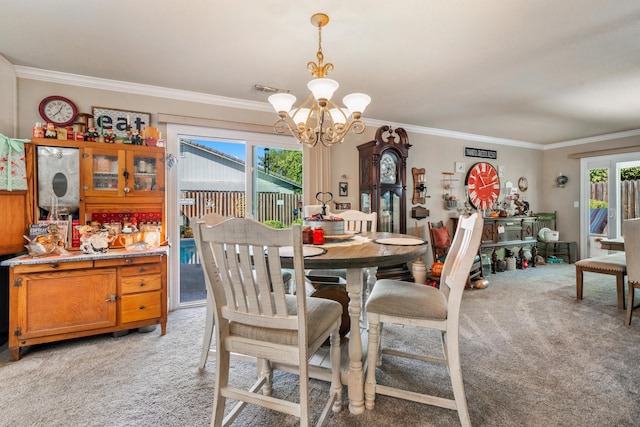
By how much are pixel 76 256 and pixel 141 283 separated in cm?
50

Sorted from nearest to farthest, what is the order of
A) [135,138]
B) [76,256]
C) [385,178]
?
1. [76,256]
2. [135,138]
3. [385,178]

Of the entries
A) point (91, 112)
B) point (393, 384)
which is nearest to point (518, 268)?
point (393, 384)

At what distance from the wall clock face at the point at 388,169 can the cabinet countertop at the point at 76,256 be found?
2768 millimetres

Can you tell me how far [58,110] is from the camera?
2.78 meters

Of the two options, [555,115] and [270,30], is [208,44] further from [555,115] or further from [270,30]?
[555,115]

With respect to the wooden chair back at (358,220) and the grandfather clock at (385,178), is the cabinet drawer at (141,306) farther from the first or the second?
the grandfather clock at (385,178)

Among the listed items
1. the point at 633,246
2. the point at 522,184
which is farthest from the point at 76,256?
the point at 522,184

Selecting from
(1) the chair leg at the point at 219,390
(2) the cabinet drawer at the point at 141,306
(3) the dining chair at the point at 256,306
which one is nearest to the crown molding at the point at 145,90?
(2) the cabinet drawer at the point at 141,306

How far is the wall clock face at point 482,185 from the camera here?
5234 millimetres

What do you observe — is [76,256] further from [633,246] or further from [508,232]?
[508,232]

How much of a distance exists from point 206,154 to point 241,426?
117 inches

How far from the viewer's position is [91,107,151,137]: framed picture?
2.91 metres

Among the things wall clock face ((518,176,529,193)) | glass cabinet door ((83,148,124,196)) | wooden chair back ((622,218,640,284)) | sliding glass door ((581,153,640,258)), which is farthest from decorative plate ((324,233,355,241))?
sliding glass door ((581,153,640,258))

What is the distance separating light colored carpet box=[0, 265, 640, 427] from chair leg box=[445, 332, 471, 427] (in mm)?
123
